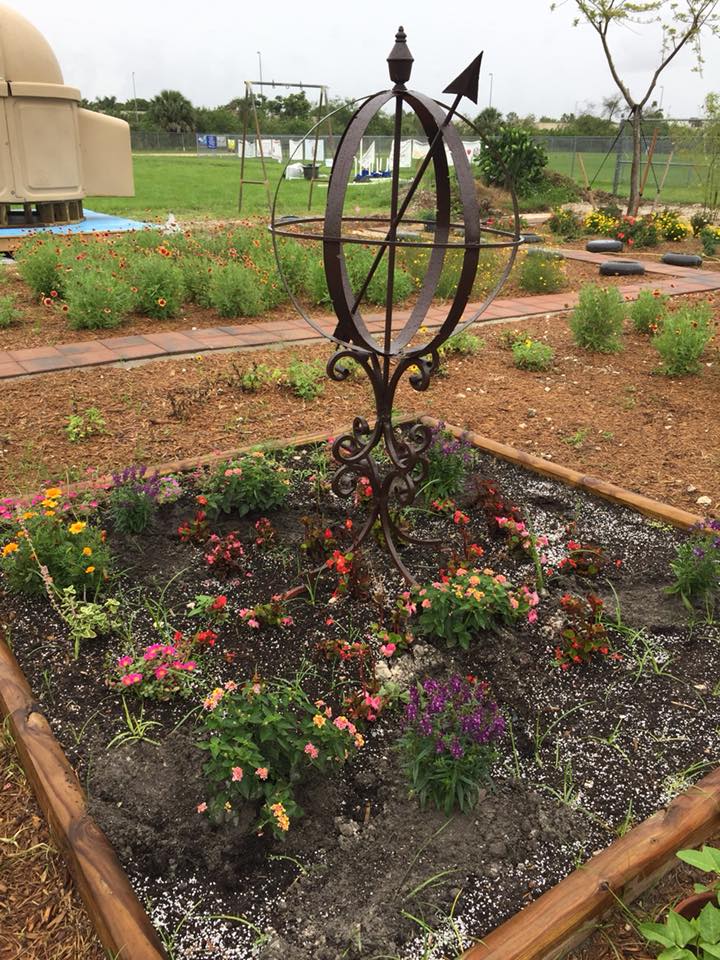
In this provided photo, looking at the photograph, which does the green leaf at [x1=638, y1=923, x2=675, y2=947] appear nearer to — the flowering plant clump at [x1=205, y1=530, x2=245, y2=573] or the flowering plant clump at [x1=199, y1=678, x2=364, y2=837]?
the flowering plant clump at [x1=199, y1=678, x2=364, y2=837]

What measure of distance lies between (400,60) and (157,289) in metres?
4.64

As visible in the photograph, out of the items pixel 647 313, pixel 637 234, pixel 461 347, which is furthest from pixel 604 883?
pixel 637 234

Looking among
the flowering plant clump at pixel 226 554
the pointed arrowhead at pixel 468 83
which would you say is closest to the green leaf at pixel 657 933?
the flowering plant clump at pixel 226 554

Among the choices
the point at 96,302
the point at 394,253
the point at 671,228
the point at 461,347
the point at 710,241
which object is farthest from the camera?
the point at 671,228

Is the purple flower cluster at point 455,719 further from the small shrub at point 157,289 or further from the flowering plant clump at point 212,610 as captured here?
the small shrub at point 157,289

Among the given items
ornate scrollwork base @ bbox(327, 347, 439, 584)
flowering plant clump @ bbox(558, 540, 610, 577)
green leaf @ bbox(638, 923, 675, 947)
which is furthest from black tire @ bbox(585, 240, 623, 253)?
green leaf @ bbox(638, 923, 675, 947)

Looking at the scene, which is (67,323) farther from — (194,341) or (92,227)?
(92,227)

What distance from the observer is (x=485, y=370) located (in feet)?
17.4

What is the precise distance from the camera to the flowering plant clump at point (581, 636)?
92.6 inches

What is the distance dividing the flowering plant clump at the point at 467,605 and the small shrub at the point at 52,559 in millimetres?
1126

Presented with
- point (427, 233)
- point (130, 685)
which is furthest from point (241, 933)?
point (427, 233)

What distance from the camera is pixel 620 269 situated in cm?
909

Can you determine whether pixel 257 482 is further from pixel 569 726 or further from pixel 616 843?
pixel 616 843

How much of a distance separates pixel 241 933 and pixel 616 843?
86 cm
